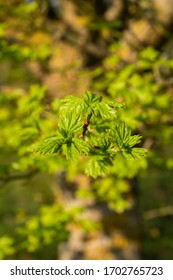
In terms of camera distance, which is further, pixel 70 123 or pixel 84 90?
pixel 84 90

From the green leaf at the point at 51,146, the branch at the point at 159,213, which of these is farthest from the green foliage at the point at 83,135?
the branch at the point at 159,213

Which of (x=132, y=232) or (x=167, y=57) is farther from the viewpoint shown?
(x=132, y=232)

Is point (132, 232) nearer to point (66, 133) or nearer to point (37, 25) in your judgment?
point (37, 25)

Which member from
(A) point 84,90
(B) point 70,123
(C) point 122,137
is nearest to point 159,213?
(A) point 84,90

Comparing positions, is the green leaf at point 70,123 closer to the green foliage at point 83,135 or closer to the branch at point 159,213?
the green foliage at point 83,135

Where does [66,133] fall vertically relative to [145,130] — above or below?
below

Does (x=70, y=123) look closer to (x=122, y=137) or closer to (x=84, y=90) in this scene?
(x=122, y=137)
